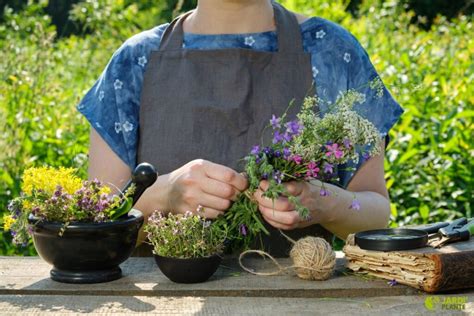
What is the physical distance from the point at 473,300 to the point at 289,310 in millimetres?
405

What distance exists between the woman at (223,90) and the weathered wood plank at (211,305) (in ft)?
2.05

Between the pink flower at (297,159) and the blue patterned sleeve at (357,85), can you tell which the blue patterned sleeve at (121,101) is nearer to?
the blue patterned sleeve at (357,85)

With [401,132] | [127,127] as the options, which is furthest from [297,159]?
[401,132]

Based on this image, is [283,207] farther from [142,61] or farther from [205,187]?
[142,61]

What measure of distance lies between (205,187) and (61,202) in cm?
38

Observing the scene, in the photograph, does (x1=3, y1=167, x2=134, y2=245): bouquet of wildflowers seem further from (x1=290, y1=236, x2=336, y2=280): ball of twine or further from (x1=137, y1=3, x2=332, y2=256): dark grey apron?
(x1=137, y1=3, x2=332, y2=256): dark grey apron

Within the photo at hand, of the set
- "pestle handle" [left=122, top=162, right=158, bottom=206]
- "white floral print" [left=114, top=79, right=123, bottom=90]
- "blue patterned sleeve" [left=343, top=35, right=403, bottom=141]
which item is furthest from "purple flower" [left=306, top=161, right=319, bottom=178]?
"white floral print" [left=114, top=79, right=123, bottom=90]

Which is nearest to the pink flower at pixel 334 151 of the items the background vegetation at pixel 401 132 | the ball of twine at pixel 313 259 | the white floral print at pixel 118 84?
the ball of twine at pixel 313 259

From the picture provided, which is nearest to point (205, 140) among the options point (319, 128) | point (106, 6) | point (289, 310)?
point (319, 128)

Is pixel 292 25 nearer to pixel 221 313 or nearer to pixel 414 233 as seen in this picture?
pixel 414 233

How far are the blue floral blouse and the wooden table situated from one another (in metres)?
0.63

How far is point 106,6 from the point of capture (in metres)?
8.81

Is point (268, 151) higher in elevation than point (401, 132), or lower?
higher

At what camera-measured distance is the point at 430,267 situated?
76.1 inches
